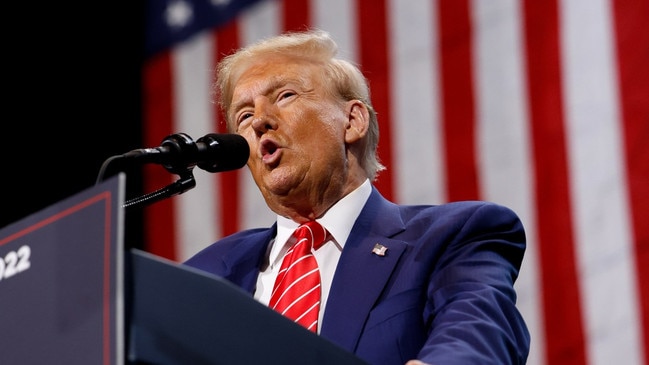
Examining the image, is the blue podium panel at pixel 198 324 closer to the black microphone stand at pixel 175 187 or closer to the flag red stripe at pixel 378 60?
the black microphone stand at pixel 175 187

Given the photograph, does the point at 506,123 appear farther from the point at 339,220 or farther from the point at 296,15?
the point at 339,220

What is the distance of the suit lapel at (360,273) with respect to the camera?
5.48ft

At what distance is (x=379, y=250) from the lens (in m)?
1.83

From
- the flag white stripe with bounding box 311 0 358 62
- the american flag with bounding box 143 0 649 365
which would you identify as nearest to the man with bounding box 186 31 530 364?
the american flag with bounding box 143 0 649 365

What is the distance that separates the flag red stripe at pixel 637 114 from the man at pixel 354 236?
0.93 metres

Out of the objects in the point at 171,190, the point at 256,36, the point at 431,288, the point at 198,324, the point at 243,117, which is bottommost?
the point at 431,288

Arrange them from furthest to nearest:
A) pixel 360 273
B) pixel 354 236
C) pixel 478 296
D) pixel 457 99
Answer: pixel 457 99
pixel 354 236
pixel 360 273
pixel 478 296

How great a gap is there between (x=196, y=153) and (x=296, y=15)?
2.23 meters

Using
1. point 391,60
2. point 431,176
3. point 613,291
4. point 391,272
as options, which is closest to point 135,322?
point 391,272

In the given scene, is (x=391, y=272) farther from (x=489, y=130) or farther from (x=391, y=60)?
(x=391, y=60)

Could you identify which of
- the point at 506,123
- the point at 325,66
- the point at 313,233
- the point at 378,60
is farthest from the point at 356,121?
the point at 378,60

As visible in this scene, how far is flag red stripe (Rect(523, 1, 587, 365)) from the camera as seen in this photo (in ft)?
9.43

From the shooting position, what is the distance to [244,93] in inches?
87.4

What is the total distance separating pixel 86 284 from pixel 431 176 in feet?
7.62
